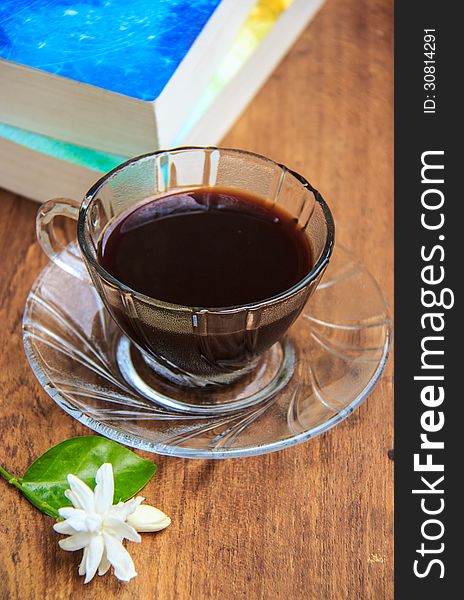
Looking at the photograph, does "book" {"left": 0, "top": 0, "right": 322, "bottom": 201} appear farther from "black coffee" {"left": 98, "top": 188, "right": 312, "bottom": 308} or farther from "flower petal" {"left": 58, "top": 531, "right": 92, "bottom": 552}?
"flower petal" {"left": 58, "top": 531, "right": 92, "bottom": 552}

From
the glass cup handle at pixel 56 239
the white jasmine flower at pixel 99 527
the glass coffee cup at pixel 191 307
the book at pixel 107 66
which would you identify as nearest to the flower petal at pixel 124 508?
the white jasmine flower at pixel 99 527

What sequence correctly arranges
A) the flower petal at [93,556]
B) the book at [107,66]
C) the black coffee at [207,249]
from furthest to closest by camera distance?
the book at [107,66], the black coffee at [207,249], the flower petal at [93,556]

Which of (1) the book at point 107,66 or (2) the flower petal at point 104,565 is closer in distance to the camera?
(2) the flower petal at point 104,565

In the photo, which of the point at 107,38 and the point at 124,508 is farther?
the point at 107,38

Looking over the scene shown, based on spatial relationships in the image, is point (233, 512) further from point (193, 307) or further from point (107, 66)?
A: point (107, 66)

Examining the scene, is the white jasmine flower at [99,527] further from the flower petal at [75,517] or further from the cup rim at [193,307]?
the cup rim at [193,307]

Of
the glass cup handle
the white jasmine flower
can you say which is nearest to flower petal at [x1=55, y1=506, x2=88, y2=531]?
the white jasmine flower

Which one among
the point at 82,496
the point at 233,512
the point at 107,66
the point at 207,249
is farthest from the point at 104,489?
the point at 107,66
